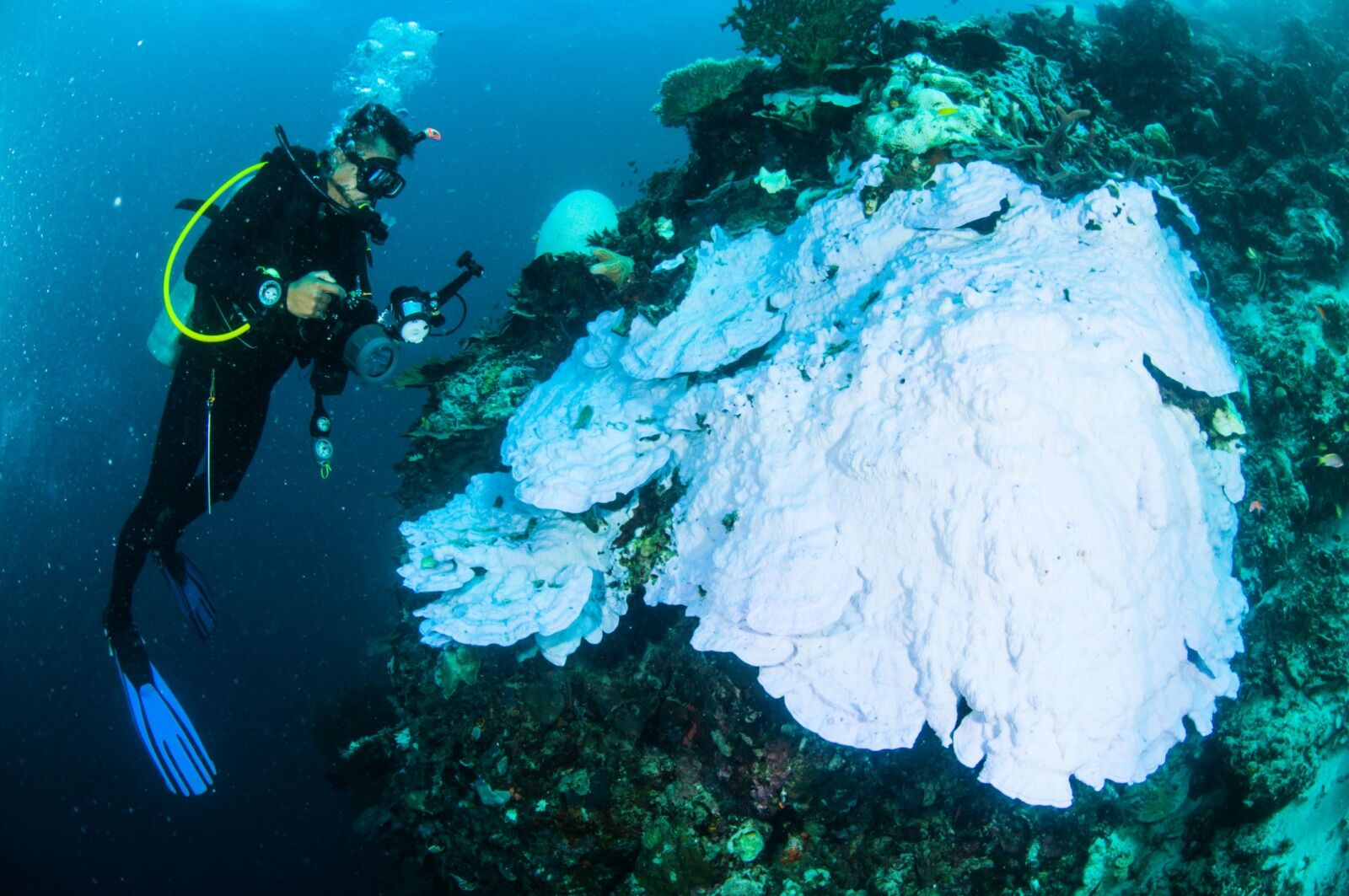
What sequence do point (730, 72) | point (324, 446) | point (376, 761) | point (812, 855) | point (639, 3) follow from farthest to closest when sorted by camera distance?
1. point (639, 3)
2. point (376, 761)
3. point (730, 72)
4. point (324, 446)
5. point (812, 855)

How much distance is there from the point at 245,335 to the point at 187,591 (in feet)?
7.93

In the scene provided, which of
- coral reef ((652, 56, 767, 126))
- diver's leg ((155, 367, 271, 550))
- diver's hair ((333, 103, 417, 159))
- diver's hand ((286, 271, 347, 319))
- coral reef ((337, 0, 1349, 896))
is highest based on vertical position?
diver's hair ((333, 103, 417, 159))

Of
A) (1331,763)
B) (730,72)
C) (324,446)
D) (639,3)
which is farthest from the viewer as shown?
(639,3)

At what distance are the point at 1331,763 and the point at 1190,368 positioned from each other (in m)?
2.67

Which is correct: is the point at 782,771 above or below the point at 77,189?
below

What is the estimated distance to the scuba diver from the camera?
4238mm

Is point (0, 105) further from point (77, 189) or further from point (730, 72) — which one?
point (730, 72)

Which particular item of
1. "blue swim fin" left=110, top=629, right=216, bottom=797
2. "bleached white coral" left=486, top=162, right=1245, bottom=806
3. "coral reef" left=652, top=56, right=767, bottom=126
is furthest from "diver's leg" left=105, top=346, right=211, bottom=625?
"coral reef" left=652, top=56, right=767, bottom=126

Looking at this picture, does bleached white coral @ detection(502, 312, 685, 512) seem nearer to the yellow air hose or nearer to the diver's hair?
the yellow air hose

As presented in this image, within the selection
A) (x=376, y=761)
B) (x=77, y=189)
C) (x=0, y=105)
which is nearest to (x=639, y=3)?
(x=0, y=105)

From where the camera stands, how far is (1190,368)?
2854 mm

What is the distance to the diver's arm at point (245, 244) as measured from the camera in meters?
4.10

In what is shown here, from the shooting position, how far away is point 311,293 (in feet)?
13.4

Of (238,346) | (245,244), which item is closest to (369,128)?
(245,244)
